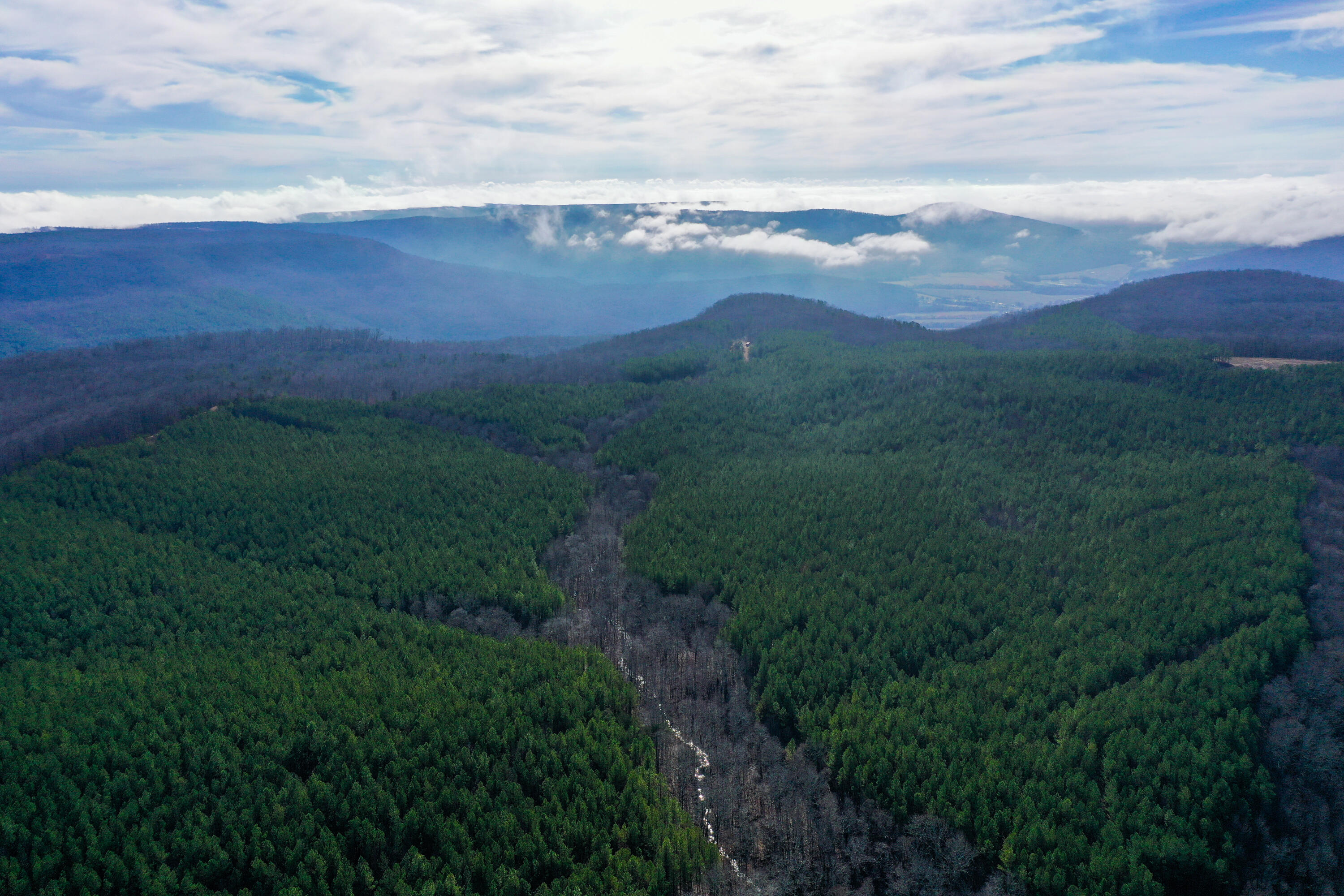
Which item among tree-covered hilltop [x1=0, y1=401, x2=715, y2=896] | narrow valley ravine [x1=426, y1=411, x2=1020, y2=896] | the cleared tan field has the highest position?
the cleared tan field

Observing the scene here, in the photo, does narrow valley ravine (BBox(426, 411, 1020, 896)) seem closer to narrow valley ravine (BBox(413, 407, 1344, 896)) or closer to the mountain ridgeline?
narrow valley ravine (BBox(413, 407, 1344, 896))

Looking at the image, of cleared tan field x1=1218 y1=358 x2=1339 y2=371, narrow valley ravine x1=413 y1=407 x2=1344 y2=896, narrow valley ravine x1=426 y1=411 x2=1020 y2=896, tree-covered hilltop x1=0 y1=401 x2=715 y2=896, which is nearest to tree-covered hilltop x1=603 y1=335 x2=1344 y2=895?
narrow valley ravine x1=413 y1=407 x2=1344 y2=896

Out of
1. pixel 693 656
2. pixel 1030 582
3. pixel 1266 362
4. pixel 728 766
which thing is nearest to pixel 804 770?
pixel 728 766

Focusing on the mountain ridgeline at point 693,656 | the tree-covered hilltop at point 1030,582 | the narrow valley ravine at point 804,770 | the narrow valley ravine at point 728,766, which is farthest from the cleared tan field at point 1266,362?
the narrow valley ravine at point 728,766

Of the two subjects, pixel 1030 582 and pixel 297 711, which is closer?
pixel 297 711

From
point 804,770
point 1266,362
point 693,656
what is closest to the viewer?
→ point 804,770

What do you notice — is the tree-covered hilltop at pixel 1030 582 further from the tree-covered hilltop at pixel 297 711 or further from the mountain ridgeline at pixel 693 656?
the tree-covered hilltop at pixel 297 711

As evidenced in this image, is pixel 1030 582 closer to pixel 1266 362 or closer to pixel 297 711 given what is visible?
pixel 297 711
